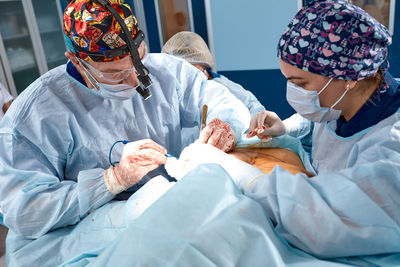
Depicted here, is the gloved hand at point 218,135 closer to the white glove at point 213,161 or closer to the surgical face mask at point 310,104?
the white glove at point 213,161

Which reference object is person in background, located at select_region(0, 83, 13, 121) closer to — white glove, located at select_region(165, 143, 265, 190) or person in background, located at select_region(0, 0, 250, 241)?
person in background, located at select_region(0, 0, 250, 241)

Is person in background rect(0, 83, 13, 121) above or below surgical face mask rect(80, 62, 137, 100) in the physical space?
below

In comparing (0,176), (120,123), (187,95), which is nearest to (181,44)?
(187,95)

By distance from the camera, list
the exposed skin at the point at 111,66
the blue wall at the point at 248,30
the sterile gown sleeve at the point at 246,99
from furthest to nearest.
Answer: the blue wall at the point at 248,30 < the sterile gown sleeve at the point at 246,99 < the exposed skin at the point at 111,66

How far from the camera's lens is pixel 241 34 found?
337 cm

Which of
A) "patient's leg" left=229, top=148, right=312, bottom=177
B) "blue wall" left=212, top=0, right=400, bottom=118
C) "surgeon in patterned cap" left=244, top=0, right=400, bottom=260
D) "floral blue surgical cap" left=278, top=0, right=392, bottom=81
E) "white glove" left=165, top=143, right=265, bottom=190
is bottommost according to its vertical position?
"blue wall" left=212, top=0, right=400, bottom=118

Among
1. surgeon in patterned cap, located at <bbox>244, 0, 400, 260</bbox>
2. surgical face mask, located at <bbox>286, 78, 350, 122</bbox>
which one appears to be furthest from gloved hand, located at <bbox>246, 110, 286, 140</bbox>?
surgical face mask, located at <bbox>286, 78, 350, 122</bbox>

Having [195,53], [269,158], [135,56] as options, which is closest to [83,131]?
[135,56]

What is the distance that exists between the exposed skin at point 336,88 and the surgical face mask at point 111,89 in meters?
0.64

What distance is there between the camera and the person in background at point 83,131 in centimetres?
121

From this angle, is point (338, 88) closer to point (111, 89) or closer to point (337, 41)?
point (337, 41)

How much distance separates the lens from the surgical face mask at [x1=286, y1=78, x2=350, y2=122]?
1226 millimetres

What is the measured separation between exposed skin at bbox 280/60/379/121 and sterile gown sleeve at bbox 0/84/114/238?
0.82 m

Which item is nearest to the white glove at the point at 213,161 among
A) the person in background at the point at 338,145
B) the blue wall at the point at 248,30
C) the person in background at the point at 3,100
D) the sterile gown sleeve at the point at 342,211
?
the person in background at the point at 338,145
